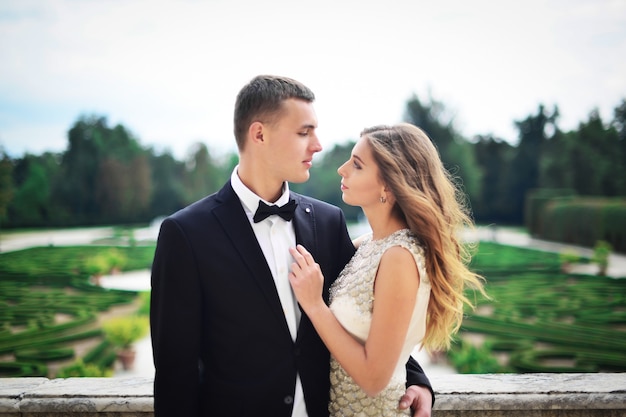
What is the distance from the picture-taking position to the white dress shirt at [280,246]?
176 centimetres

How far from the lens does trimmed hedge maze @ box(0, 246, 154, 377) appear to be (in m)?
6.98

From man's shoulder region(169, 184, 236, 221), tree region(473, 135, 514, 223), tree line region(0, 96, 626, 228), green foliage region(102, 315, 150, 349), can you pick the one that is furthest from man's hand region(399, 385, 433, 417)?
tree region(473, 135, 514, 223)

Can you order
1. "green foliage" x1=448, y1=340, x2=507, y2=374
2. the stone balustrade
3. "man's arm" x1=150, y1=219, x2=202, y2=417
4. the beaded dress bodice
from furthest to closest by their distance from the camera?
"green foliage" x1=448, y1=340, x2=507, y2=374
the stone balustrade
the beaded dress bodice
"man's arm" x1=150, y1=219, x2=202, y2=417

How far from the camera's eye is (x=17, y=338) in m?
8.05

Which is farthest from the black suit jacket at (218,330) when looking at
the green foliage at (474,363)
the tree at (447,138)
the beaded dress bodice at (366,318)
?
the tree at (447,138)

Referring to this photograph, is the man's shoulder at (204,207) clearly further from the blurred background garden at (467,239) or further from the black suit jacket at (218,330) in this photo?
the blurred background garden at (467,239)

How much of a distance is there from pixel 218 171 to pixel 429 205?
32.7 meters

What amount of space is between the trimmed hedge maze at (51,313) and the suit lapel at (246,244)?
13.8ft

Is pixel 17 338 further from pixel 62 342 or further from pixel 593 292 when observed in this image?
pixel 593 292

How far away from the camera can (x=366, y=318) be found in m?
1.72

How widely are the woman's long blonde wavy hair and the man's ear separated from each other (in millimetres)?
372

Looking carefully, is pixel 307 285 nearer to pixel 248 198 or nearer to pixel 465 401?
pixel 248 198

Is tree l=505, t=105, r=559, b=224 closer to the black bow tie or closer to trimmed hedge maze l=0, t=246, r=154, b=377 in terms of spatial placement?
trimmed hedge maze l=0, t=246, r=154, b=377

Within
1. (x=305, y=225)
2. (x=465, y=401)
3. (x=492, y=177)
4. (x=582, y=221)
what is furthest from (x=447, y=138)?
(x=305, y=225)
